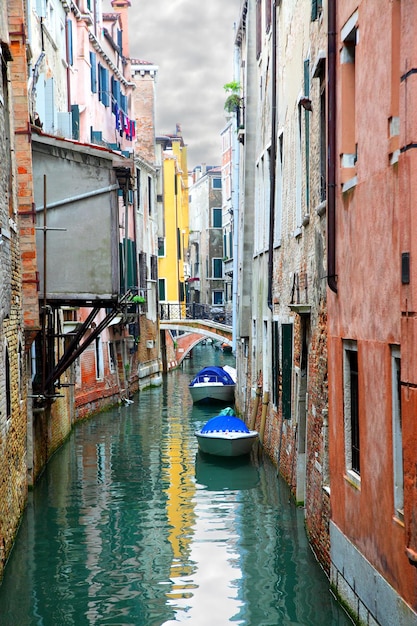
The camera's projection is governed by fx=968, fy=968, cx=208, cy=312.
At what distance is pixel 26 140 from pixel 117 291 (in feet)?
10.1

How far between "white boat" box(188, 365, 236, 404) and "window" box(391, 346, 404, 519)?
20831mm

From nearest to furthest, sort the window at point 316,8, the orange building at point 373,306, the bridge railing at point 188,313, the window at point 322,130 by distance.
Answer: the orange building at point 373,306 → the window at point 322,130 → the window at point 316,8 → the bridge railing at point 188,313

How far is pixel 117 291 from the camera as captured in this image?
15.2m

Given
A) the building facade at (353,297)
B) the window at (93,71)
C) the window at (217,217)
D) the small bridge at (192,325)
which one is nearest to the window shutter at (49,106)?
the building facade at (353,297)

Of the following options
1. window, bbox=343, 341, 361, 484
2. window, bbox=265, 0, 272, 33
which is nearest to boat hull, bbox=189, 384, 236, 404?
window, bbox=265, 0, 272, 33

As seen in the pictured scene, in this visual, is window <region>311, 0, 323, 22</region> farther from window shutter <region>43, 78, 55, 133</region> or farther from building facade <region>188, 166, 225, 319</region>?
building facade <region>188, 166, 225, 319</region>

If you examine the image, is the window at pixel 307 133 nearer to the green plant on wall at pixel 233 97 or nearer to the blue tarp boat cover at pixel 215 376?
the green plant on wall at pixel 233 97

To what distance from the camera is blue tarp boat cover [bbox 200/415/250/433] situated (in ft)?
57.2

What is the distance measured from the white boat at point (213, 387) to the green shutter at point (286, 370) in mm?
13107

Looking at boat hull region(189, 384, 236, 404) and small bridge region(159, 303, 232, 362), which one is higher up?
small bridge region(159, 303, 232, 362)

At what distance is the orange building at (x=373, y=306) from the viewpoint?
6.06 meters

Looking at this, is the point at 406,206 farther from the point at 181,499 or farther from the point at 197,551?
the point at 181,499

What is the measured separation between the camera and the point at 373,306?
719 centimetres

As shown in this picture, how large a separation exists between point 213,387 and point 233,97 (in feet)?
27.6
